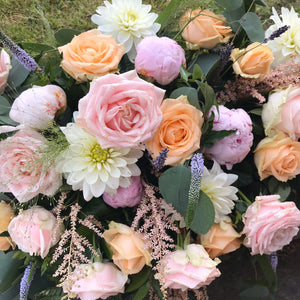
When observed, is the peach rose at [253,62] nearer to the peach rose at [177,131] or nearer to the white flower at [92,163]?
the peach rose at [177,131]

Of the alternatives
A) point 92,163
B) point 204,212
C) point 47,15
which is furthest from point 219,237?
point 47,15

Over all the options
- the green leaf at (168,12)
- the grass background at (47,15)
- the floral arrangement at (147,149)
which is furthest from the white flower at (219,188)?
the grass background at (47,15)

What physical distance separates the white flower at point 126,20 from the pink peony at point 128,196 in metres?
0.29

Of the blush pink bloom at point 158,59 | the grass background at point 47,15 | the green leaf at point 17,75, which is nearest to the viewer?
the blush pink bloom at point 158,59

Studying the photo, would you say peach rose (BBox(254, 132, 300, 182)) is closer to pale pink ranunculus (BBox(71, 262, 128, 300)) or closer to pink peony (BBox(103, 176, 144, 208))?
pink peony (BBox(103, 176, 144, 208))

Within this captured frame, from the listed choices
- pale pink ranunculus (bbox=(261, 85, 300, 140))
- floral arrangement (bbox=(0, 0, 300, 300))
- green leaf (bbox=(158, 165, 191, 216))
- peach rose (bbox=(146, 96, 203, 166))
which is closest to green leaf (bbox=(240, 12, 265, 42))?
floral arrangement (bbox=(0, 0, 300, 300))

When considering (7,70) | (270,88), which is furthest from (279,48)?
(7,70)

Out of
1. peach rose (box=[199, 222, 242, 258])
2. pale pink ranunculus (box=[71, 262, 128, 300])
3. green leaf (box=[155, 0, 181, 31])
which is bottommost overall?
peach rose (box=[199, 222, 242, 258])

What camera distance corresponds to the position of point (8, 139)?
637mm

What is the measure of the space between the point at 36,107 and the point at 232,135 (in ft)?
1.25

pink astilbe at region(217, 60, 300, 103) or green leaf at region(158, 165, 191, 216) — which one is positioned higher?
pink astilbe at region(217, 60, 300, 103)

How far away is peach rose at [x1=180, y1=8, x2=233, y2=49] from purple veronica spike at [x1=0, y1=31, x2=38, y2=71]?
13.5 inches

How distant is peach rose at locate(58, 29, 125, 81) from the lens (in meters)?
0.66

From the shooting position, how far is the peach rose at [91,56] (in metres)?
0.66
